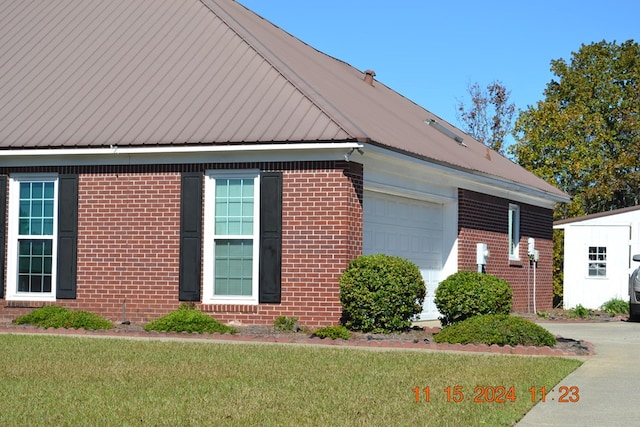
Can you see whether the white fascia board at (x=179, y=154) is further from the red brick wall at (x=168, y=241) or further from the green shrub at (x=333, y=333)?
the green shrub at (x=333, y=333)

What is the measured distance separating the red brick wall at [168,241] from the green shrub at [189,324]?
1.06m

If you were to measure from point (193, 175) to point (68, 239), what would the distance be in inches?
103

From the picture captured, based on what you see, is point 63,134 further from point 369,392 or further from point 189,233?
point 369,392

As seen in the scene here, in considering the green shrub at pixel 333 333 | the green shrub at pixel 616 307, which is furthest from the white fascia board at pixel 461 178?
the green shrub at pixel 616 307

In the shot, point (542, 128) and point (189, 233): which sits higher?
point (542, 128)

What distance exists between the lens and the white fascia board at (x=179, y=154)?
17.5 meters

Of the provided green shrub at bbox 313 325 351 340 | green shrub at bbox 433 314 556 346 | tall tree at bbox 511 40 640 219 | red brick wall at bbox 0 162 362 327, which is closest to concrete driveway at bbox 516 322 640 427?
green shrub at bbox 433 314 556 346

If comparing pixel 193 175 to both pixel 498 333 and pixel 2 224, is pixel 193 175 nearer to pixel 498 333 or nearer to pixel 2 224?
pixel 2 224

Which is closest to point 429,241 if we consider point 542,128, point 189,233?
point 189,233

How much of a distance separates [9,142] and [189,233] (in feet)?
11.9

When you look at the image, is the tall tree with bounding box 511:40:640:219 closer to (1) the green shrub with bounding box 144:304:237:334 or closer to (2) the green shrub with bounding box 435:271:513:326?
(2) the green shrub with bounding box 435:271:513:326

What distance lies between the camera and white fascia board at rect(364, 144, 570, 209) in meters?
18.8

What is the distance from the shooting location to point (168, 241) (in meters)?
18.7

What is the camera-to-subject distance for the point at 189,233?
728 inches
